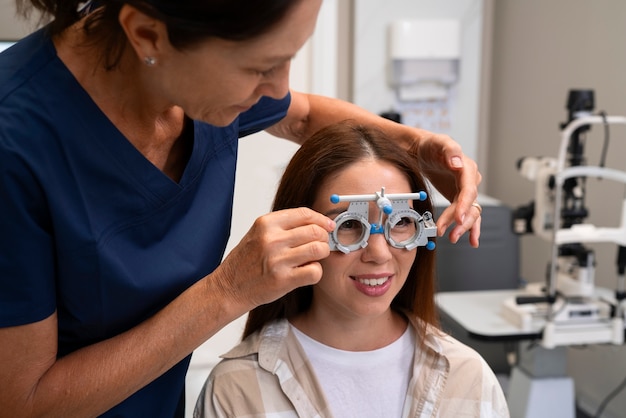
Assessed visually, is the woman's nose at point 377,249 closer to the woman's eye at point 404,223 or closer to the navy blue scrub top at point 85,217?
the woman's eye at point 404,223

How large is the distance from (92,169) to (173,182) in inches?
5.8

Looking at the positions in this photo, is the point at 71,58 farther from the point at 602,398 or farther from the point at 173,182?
the point at 602,398

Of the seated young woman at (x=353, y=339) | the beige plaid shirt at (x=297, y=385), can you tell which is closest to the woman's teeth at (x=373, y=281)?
the seated young woman at (x=353, y=339)

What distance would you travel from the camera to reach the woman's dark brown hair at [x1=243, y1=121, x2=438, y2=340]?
1.29 m

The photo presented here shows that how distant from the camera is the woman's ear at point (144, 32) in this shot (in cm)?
78

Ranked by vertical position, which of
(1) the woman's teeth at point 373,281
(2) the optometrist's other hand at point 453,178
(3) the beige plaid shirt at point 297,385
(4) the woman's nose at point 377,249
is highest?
(2) the optometrist's other hand at point 453,178

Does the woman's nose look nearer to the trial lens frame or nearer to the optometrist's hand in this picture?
the trial lens frame

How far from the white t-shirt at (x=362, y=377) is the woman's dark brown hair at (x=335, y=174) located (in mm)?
91

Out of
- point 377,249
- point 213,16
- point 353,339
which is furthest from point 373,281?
point 213,16

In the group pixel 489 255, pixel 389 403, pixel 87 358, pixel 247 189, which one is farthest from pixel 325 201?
pixel 489 255

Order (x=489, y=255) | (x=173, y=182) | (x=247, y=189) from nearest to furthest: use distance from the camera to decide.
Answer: (x=173, y=182)
(x=247, y=189)
(x=489, y=255)

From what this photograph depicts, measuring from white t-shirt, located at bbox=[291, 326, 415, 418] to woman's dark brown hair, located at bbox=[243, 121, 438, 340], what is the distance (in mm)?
91

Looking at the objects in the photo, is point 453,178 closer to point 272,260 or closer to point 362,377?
point 362,377

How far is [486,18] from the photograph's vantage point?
154 inches
